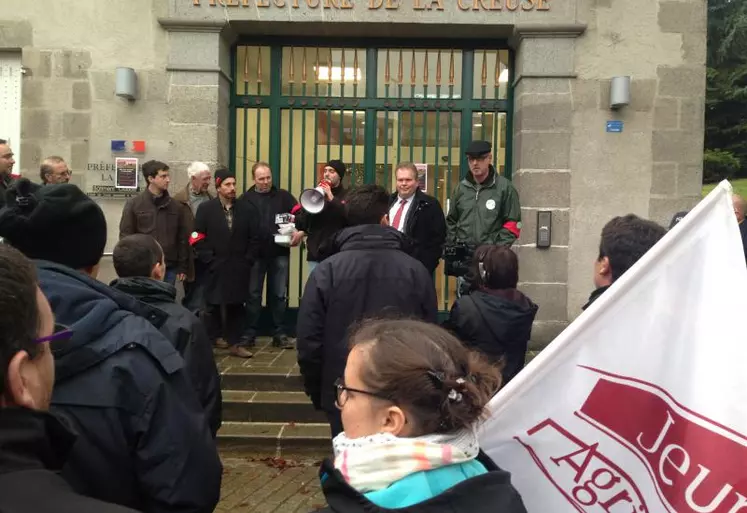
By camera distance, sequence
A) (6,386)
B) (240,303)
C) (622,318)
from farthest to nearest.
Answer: (240,303) < (622,318) < (6,386)

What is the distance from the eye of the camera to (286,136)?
8.01m

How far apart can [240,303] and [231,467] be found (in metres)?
1.87

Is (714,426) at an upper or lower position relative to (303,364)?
upper

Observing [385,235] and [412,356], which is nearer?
[412,356]

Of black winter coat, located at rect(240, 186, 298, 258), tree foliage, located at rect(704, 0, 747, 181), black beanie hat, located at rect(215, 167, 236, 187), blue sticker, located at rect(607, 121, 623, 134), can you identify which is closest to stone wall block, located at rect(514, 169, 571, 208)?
blue sticker, located at rect(607, 121, 623, 134)

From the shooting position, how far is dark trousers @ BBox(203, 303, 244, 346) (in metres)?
6.82

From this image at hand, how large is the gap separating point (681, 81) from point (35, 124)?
664 centimetres

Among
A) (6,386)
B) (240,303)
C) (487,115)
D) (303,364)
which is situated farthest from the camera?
(487,115)

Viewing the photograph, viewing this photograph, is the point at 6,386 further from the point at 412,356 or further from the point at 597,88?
the point at 597,88

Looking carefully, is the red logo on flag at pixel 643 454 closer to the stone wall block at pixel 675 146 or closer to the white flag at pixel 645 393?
the white flag at pixel 645 393

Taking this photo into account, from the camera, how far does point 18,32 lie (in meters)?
7.47

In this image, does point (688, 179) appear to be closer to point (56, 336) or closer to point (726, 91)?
point (56, 336)

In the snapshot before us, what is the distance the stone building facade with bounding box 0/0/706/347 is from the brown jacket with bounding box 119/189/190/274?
931 millimetres

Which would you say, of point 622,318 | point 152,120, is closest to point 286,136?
point 152,120
